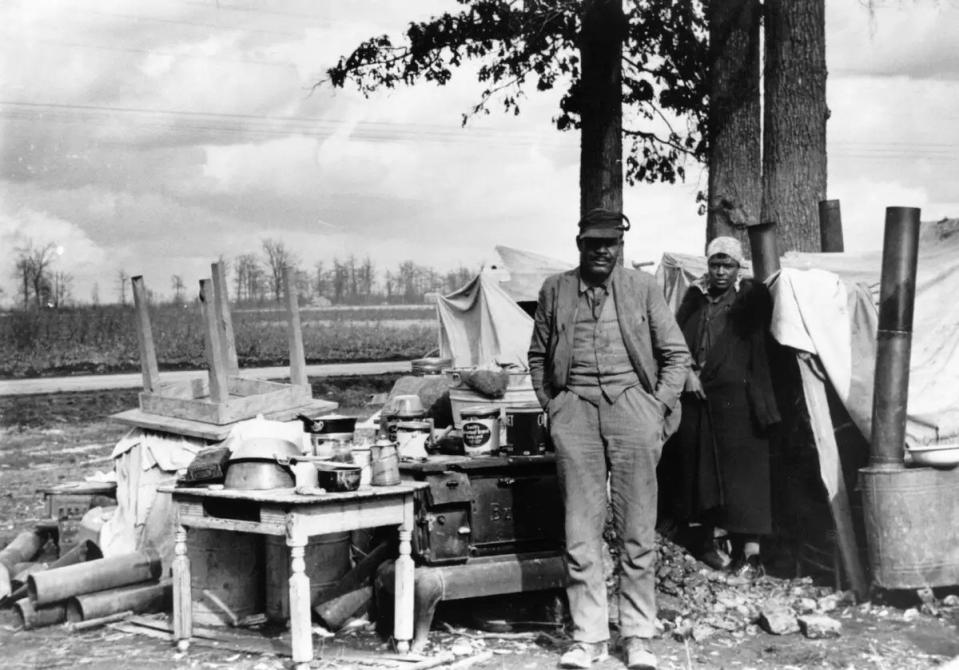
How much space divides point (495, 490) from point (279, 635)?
1353mm

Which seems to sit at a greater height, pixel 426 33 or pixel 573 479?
pixel 426 33

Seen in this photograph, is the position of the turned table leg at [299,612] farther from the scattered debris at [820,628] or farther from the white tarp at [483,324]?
the white tarp at [483,324]

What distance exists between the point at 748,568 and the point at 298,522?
284cm

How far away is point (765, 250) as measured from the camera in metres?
6.08

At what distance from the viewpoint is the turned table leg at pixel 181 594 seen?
479 cm

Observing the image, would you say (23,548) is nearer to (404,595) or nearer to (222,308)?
(222,308)

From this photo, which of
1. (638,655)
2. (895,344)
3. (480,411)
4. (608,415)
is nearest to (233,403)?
(480,411)

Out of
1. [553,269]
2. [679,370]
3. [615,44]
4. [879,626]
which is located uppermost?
[615,44]

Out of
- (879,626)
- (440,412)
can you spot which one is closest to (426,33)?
(440,412)

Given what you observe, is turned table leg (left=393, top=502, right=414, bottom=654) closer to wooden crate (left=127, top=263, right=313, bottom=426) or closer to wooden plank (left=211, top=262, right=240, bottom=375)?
wooden crate (left=127, top=263, right=313, bottom=426)

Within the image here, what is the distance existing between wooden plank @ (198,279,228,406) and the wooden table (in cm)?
123

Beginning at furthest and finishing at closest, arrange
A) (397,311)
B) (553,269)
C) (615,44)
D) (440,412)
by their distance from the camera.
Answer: (397,311) < (553,269) < (615,44) < (440,412)

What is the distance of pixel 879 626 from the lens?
4.98m

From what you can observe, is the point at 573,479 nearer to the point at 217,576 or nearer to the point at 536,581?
the point at 536,581
